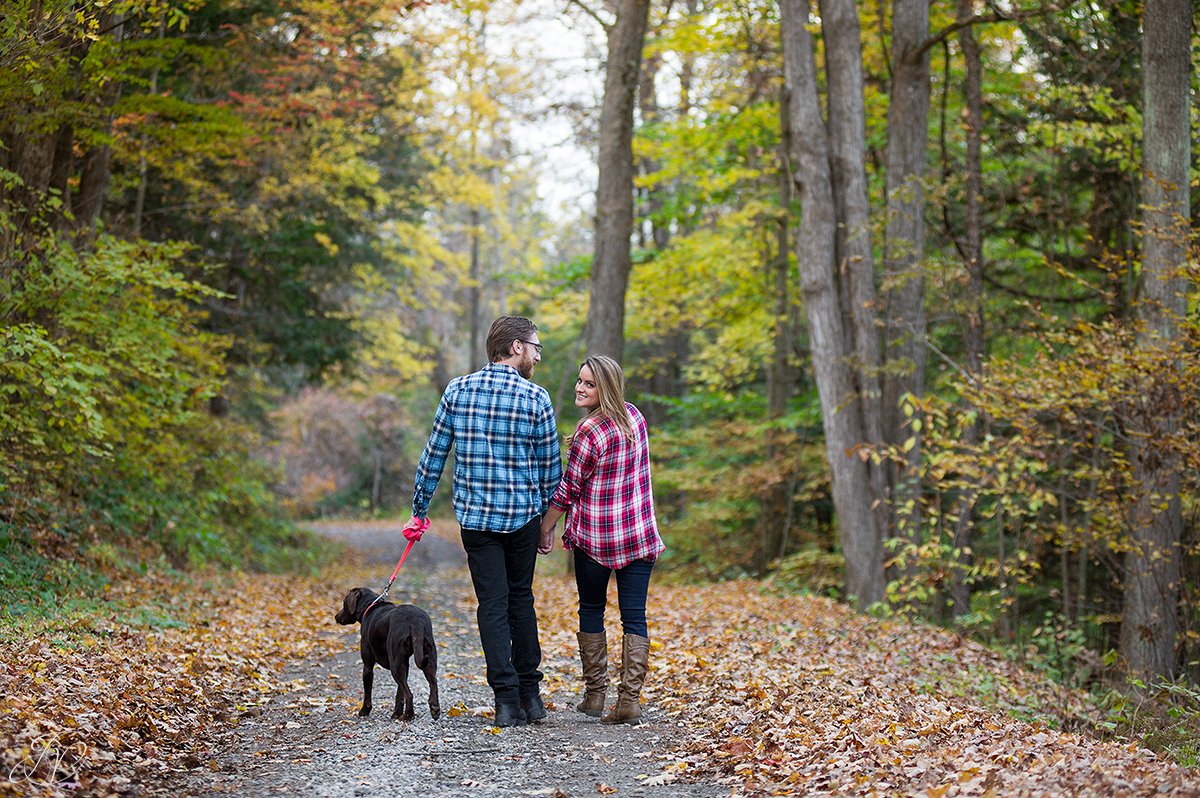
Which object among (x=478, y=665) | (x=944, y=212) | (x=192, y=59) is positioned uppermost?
(x=192, y=59)

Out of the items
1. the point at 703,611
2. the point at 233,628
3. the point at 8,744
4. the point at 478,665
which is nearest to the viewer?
the point at 8,744

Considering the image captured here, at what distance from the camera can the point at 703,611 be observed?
10914 mm

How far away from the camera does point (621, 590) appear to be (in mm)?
6156

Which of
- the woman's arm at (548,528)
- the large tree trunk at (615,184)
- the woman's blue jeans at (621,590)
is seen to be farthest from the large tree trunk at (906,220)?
the woman's arm at (548,528)

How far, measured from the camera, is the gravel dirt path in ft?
15.4

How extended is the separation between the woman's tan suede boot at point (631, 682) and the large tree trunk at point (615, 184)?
27.2ft

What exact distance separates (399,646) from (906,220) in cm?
899

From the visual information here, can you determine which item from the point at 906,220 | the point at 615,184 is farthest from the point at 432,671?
the point at 615,184

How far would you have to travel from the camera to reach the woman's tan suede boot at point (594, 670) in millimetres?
6195

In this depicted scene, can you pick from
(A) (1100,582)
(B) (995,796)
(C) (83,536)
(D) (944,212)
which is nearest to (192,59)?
(C) (83,536)

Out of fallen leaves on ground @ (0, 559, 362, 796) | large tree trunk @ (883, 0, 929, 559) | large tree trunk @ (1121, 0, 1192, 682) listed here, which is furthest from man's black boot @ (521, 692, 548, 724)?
large tree trunk @ (883, 0, 929, 559)

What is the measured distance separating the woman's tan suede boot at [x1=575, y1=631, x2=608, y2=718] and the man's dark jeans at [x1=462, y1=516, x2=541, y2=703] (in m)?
0.31

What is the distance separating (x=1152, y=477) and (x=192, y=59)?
473 inches

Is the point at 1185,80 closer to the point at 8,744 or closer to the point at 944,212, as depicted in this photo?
the point at 944,212
